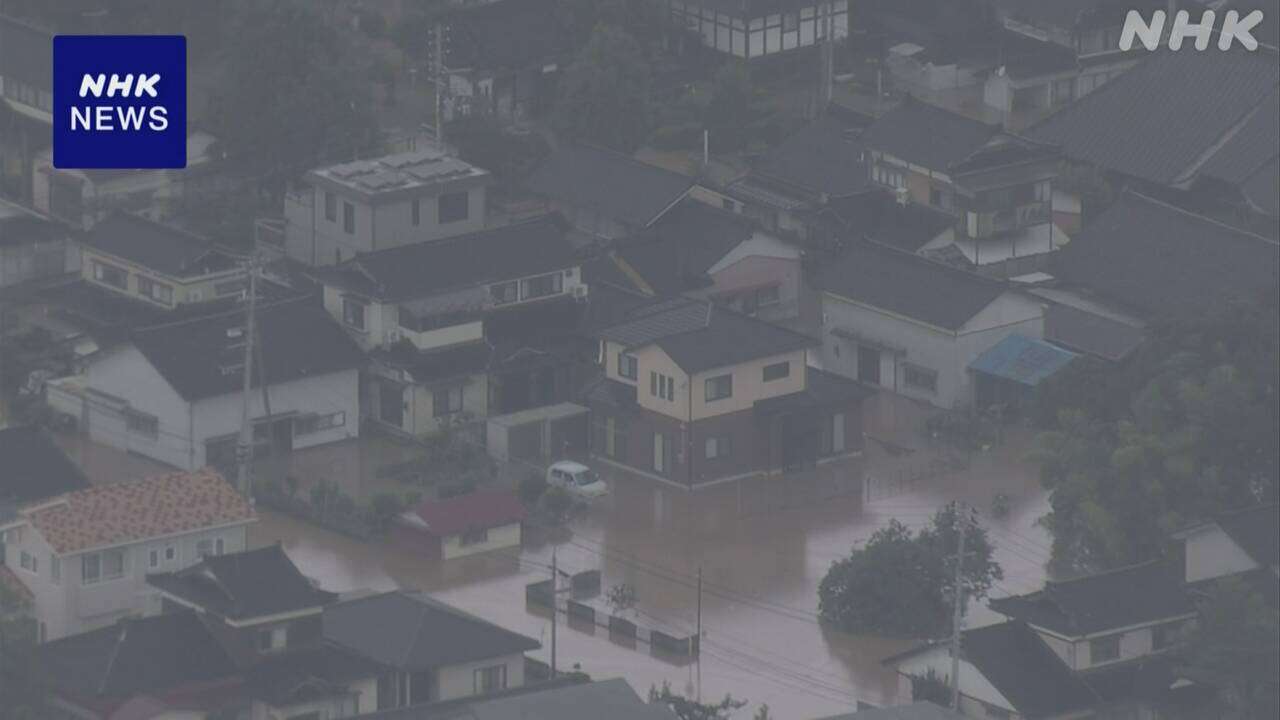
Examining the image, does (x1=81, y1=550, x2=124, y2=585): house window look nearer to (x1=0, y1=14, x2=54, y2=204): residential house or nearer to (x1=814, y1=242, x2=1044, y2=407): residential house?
(x1=814, y1=242, x2=1044, y2=407): residential house

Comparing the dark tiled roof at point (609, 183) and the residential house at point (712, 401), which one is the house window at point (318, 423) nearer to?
the residential house at point (712, 401)

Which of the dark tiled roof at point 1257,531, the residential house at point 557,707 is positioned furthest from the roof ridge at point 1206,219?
the residential house at point 557,707

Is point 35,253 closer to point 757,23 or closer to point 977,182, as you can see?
point 977,182

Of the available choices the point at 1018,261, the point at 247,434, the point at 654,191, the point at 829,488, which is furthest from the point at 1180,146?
the point at 247,434

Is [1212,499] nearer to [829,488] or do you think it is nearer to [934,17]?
[829,488]

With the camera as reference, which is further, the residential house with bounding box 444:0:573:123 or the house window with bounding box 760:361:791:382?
the residential house with bounding box 444:0:573:123

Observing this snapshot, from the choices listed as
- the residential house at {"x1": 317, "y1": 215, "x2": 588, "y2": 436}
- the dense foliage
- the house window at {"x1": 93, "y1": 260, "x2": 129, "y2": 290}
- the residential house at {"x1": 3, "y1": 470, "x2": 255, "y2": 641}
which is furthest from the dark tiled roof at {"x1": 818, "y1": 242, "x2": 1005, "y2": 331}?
the residential house at {"x1": 3, "y1": 470, "x2": 255, "y2": 641}
